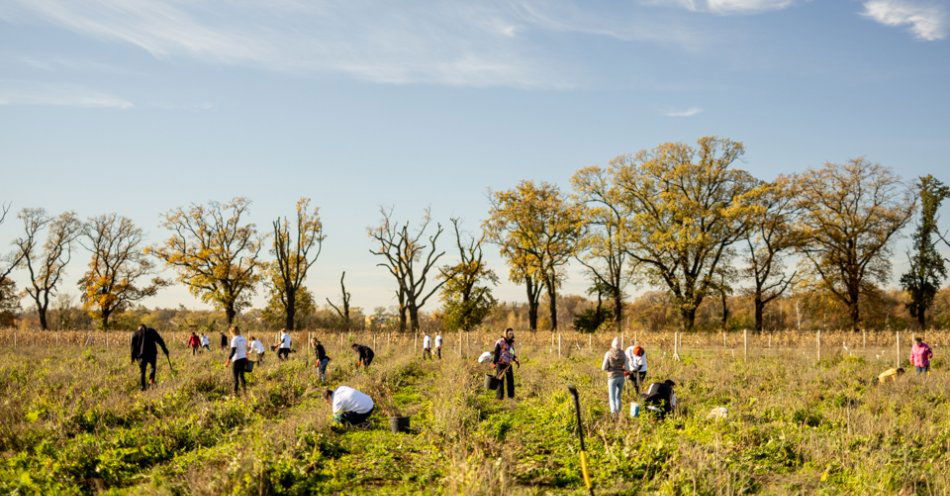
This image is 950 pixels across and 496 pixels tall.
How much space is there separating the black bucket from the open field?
21 centimetres

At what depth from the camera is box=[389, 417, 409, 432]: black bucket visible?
1123cm

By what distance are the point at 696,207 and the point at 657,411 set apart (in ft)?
106

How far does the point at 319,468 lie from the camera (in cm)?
890

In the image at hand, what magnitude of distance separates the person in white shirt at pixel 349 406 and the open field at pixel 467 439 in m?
0.25

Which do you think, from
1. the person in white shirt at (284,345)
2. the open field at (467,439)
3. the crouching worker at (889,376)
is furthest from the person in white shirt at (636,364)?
the person in white shirt at (284,345)

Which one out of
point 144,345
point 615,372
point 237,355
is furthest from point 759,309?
point 144,345

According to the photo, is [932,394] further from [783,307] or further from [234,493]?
[783,307]

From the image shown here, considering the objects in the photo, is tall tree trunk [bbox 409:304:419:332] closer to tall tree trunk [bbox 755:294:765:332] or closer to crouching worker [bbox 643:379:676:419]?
tall tree trunk [bbox 755:294:765:332]

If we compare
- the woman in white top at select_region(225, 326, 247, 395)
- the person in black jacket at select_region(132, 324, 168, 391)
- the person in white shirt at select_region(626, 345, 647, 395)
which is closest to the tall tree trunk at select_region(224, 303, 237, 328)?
the person in black jacket at select_region(132, 324, 168, 391)

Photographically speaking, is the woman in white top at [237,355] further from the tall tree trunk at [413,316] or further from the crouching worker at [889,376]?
the tall tree trunk at [413,316]

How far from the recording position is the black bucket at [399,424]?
11.2 m

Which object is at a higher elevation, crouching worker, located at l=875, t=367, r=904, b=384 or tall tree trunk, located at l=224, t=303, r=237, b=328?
tall tree trunk, located at l=224, t=303, r=237, b=328

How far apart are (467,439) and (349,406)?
2.68 metres

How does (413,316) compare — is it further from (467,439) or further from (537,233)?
(467,439)
